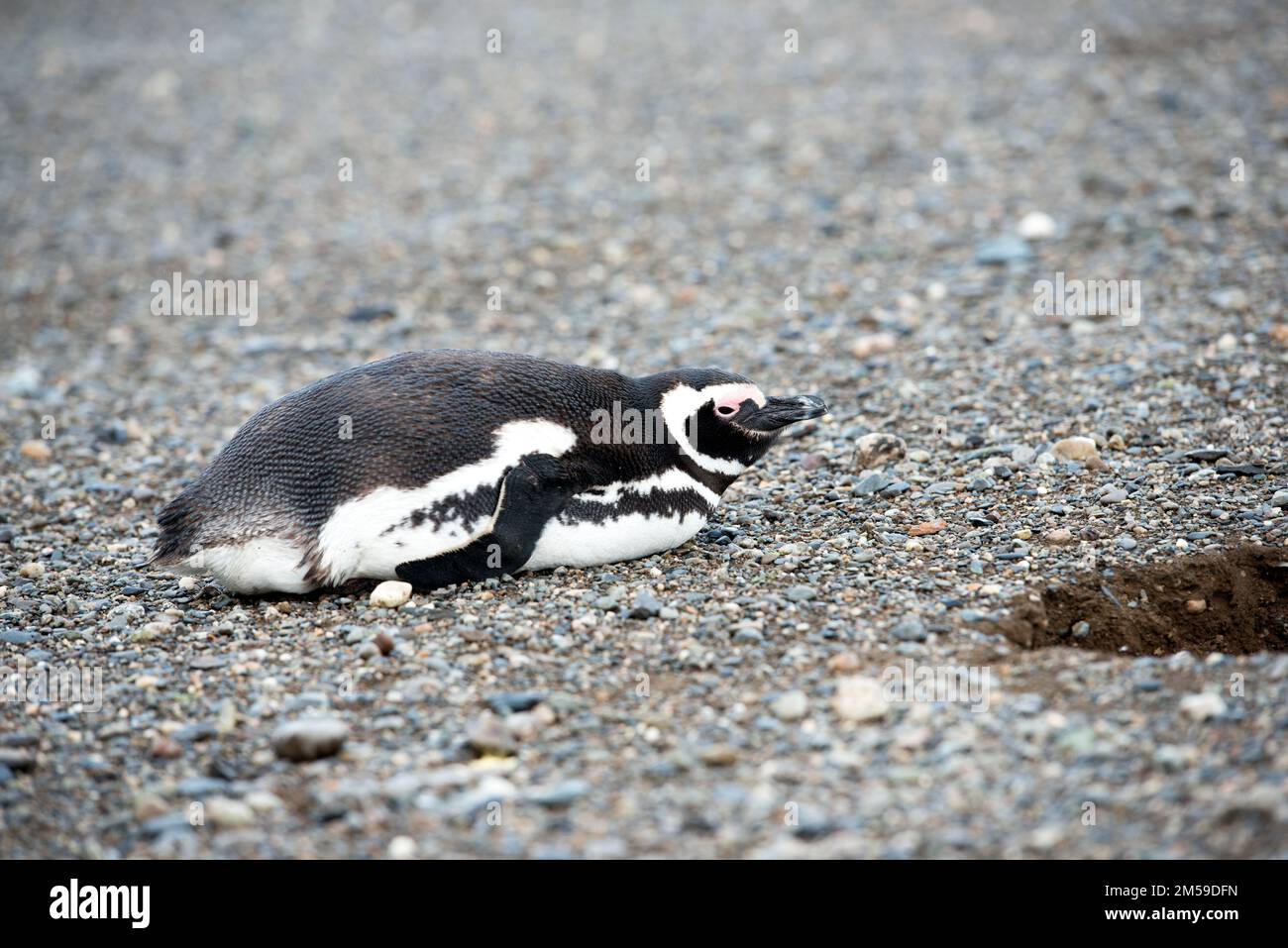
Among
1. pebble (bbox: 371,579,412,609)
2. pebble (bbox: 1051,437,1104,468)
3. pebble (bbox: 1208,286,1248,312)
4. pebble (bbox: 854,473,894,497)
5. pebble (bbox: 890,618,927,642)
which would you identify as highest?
pebble (bbox: 1208,286,1248,312)

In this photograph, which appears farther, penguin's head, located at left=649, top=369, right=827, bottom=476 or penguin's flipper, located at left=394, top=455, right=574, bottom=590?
penguin's head, located at left=649, top=369, right=827, bottom=476

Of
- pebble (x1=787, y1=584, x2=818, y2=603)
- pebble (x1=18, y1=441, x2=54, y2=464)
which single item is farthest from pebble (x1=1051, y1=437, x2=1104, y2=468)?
pebble (x1=18, y1=441, x2=54, y2=464)

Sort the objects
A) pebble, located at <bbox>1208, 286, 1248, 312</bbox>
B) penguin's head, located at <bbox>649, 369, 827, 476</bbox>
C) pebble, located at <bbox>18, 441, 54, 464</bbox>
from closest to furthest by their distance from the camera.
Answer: penguin's head, located at <bbox>649, 369, 827, 476</bbox> < pebble, located at <bbox>18, 441, 54, 464</bbox> < pebble, located at <bbox>1208, 286, 1248, 312</bbox>

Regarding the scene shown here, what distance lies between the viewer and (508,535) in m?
4.54

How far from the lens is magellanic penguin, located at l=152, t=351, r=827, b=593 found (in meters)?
4.46

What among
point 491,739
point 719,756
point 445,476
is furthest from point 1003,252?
point 491,739

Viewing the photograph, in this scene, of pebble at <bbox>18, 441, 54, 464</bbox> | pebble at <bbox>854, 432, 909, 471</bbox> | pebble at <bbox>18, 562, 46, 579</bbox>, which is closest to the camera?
pebble at <bbox>18, 562, 46, 579</bbox>

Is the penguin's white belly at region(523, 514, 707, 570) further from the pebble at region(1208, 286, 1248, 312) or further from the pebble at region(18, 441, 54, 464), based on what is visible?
the pebble at region(1208, 286, 1248, 312)

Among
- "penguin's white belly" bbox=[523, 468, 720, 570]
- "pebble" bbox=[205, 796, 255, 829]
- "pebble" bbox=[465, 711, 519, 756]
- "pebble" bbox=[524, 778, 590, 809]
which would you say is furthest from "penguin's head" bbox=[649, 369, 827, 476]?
"pebble" bbox=[205, 796, 255, 829]

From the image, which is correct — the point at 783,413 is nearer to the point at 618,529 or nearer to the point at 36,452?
the point at 618,529

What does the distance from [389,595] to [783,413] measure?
168cm

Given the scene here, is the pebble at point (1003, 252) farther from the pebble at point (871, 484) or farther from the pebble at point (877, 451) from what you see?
the pebble at point (871, 484)

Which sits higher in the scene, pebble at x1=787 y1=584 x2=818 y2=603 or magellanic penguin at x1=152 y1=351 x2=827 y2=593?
magellanic penguin at x1=152 y1=351 x2=827 y2=593
